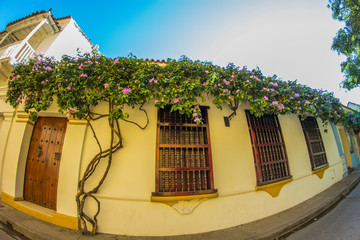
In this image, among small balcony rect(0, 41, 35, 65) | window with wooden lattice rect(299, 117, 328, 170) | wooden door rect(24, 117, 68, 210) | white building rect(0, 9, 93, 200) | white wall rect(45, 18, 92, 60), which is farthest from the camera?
white wall rect(45, 18, 92, 60)

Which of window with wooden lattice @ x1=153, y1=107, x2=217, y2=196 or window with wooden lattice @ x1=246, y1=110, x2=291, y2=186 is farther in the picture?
window with wooden lattice @ x1=246, y1=110, x2=291, y2=186

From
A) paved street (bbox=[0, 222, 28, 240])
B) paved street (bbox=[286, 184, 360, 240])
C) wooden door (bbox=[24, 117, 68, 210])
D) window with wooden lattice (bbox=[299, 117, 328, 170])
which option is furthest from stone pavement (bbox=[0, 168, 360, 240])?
window with wooden lattice (bbox=[299, 117, 328, 170])

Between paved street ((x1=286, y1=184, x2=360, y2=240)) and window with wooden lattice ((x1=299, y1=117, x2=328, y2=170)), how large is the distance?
4.39 feet

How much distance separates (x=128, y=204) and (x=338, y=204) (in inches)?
249

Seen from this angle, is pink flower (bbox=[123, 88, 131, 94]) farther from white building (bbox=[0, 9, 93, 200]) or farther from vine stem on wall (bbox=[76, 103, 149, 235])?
white building (bbox=[0, 9, 93, 200])

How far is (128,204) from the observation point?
2.80m

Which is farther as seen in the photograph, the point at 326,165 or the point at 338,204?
the point at 326,165

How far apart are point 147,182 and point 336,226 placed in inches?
175

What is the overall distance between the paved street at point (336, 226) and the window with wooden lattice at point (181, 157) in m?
2.21

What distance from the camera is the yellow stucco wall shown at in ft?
Result: 9.17

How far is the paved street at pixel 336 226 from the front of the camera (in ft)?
9.01

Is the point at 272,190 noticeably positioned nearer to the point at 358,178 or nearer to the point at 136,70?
the point at 136,70

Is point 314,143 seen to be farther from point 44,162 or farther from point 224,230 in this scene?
point 44,162

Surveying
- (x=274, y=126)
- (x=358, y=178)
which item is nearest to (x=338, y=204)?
(x=274, y=126)
